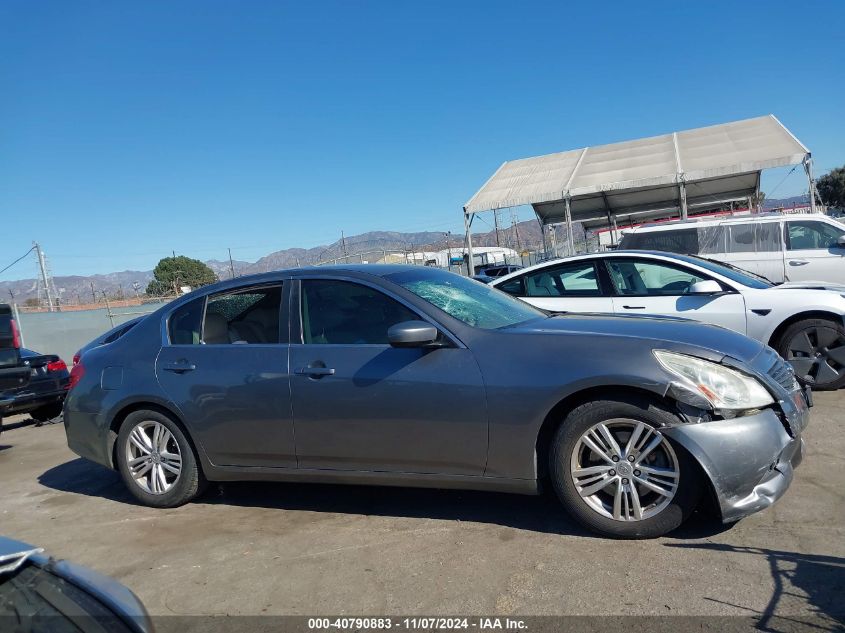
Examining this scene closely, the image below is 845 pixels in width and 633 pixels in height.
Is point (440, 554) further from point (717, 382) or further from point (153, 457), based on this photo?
point (153, 457)

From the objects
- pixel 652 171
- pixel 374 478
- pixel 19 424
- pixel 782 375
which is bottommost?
pixel 19 424

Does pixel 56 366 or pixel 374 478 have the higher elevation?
pixel 56 366

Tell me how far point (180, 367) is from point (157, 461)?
0.74m

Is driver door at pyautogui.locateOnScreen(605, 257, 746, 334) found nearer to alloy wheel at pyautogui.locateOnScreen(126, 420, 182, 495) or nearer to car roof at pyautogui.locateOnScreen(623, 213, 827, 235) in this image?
car roof at pyautogui.locateOnScreen(623, 213, 827, 235)

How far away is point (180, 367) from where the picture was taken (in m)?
4.54

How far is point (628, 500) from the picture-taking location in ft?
11.2

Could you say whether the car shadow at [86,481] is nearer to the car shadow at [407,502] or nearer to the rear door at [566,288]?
the car shadow at [407,502]

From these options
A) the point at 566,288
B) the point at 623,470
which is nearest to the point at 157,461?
the point at 623,470

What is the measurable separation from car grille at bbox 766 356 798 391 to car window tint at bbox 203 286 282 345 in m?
3.03

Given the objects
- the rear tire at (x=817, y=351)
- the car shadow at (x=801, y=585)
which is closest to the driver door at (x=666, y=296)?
the rear tire at (x=817, y=351)

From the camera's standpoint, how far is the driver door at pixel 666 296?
6.53m

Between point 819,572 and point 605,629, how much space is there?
1.09m

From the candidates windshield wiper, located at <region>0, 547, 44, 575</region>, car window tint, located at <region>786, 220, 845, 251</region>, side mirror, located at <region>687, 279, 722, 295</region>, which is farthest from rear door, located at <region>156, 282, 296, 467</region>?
car window tint, located at <region>786, 220, 845, 251</region>

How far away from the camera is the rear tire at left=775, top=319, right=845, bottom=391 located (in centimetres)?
627
